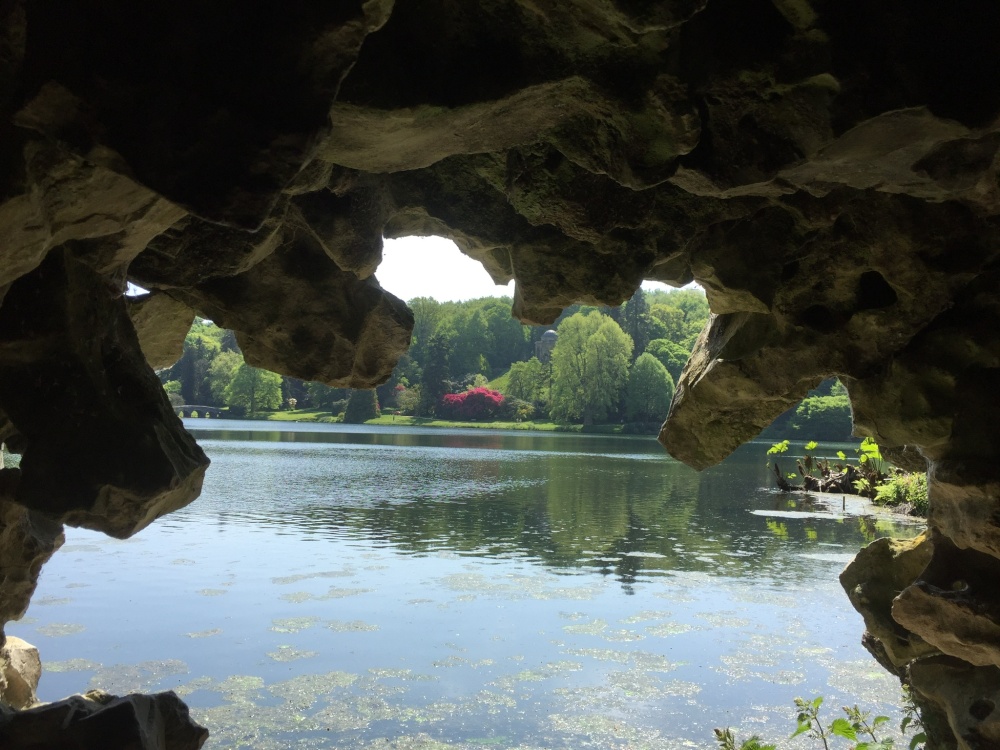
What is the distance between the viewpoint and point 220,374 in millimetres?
69250

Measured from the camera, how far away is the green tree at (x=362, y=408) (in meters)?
62.6

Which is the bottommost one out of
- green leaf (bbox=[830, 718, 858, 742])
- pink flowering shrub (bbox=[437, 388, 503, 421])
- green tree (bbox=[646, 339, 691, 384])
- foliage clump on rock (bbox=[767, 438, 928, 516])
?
foliage clump on rock (bbox=[767, 438, 928, 516])

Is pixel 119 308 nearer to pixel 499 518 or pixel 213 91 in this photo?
pixel 213 91

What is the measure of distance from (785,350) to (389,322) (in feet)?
6.90

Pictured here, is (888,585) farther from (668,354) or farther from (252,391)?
(252,391)

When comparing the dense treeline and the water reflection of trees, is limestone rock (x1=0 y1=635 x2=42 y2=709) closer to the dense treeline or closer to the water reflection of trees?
the water reflection of trees

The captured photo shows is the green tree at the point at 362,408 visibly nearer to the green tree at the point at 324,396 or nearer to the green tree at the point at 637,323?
the green tree at the point at 324,396

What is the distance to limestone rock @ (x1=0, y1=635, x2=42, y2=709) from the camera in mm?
4316

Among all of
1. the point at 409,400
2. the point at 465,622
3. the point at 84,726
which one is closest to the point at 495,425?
the point at 409,400

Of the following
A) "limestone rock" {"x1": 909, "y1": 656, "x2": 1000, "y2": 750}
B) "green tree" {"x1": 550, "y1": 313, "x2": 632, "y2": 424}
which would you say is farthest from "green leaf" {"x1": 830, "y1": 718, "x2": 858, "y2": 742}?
"green tree" {"x1": 550, "y1": 313, "x2": 632, "y2": 424}

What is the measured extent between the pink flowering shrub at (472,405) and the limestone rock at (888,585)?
186ft

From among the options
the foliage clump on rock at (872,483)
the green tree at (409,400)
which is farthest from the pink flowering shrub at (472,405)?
the foliage clump on rock at (872,483)

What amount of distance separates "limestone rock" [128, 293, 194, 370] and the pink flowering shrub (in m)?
56.7

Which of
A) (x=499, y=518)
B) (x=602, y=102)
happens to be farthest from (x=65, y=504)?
(x=499, y=518)
